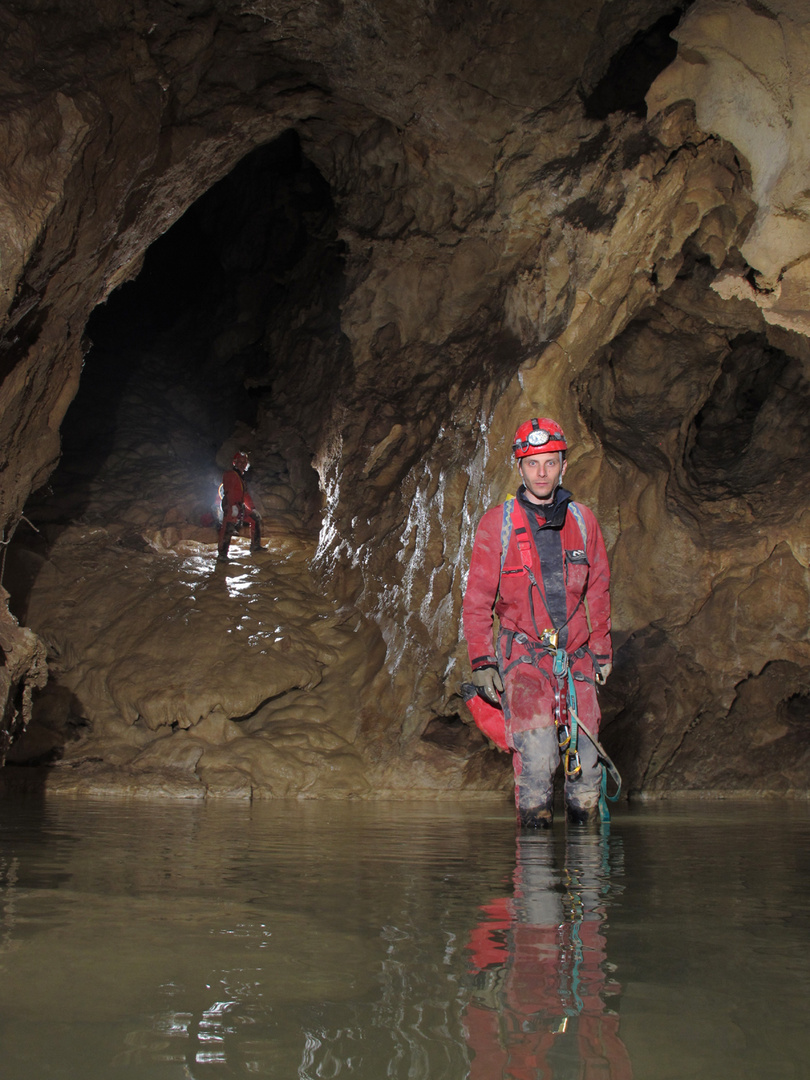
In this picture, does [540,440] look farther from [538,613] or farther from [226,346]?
[226,346]

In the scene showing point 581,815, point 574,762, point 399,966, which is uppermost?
point 574,762

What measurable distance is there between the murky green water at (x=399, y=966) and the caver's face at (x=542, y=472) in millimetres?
1865

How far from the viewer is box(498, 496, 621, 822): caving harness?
4.09 meters

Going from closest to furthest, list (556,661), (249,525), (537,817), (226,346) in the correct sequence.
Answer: (537,817) → (556,661) → (249,525) → (226,346)

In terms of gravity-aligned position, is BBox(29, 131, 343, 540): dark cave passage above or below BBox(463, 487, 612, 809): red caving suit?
above

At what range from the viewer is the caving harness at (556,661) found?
409 cm

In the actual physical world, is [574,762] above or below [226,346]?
below

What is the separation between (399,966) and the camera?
1390 millimetres

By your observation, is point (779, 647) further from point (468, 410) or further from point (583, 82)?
point (583, 82)

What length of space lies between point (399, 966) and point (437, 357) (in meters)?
7.31

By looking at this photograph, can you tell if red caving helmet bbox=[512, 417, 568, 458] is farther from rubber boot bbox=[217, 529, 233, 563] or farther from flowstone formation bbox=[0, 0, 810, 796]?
rubber boot bbox=[217, 529, 233, 563]

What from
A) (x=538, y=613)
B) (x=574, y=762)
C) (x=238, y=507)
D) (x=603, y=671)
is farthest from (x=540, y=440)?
(x=238, y=507)

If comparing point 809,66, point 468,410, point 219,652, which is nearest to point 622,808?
point 468,410

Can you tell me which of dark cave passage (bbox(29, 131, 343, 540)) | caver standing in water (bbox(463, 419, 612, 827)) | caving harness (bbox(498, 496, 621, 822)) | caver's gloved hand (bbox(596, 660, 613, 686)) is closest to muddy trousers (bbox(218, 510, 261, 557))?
dark cave passage (bbox(29, 131, 343, 540))
